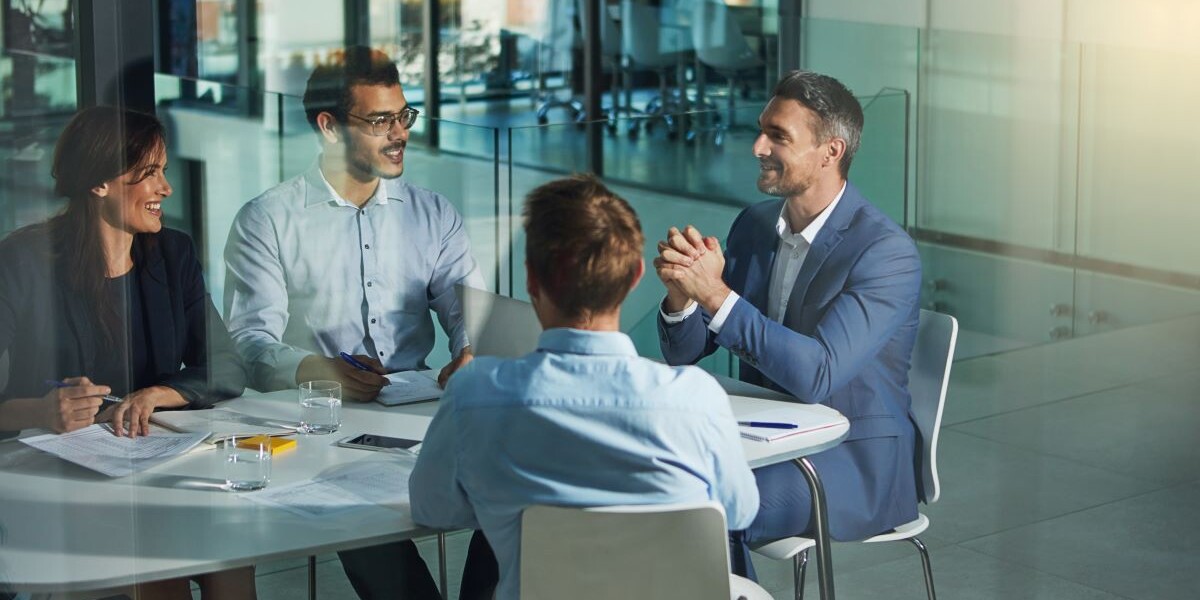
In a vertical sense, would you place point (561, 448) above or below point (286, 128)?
below

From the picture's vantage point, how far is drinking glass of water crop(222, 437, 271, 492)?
229 cm

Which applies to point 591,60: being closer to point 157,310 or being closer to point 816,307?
point 816,307

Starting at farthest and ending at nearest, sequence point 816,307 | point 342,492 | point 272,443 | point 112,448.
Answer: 1. point 816,307
2. point 272,443
3. point 112,448
4. point 342,492

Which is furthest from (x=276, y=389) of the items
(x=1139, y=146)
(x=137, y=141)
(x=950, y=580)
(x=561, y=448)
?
(x=1139, y=146)

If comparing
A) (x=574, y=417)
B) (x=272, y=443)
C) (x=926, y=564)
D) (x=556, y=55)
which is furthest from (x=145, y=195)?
(x=556, y=55)

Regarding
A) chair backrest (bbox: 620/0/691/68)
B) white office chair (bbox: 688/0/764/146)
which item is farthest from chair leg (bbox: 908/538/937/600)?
chair backrest (bbox: 620/0/691/68)

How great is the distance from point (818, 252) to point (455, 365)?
81cm

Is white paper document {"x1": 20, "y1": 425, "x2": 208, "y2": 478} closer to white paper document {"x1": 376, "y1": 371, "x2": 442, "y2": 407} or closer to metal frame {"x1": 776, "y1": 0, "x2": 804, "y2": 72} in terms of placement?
white paper document {"x1": 376, "y1": 371, "x2": 442, "y2": 407}

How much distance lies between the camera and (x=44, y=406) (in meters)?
2.06

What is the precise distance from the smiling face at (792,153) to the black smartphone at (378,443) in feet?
3.44

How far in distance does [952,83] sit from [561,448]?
3.99 meters

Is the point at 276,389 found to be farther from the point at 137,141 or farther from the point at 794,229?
the point at 794,229

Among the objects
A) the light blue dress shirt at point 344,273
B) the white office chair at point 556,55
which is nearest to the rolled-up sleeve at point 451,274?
the light blue dress shirt at point 344,273

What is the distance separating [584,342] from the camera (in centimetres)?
202
